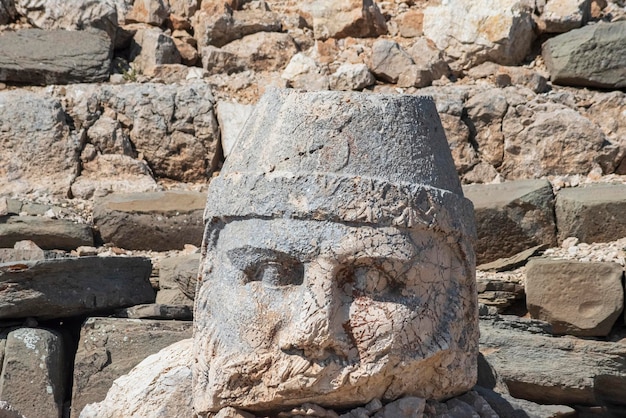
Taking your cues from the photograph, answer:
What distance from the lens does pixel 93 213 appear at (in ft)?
24.3

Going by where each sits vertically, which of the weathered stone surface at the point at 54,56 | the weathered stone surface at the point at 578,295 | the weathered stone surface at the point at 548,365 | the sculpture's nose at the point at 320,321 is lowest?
the weathered stone surface at the point at 548,365

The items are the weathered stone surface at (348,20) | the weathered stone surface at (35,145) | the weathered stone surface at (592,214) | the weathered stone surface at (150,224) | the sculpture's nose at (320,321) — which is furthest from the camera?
the weathered stone surface at (348,20)

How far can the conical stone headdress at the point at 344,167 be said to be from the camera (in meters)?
3.66

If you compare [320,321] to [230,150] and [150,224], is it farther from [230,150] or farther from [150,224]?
[150,224]

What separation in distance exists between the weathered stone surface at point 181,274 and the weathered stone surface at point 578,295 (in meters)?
1.92

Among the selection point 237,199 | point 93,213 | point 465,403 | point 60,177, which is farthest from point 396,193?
point 60,177

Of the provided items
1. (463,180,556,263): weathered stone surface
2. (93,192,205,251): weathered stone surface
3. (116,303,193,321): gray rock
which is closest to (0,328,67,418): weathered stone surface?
(116,303,193,321): gray rock

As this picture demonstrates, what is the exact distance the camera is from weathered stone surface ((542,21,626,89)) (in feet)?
27.1

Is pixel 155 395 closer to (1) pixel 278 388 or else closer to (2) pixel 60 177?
(1) pixel 278 388

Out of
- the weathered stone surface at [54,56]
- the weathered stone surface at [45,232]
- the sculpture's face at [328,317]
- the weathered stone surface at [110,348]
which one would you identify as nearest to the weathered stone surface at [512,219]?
the weathered stone surface at [110,348]

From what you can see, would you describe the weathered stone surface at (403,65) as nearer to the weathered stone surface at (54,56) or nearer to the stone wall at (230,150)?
the stone wall at (230,150)

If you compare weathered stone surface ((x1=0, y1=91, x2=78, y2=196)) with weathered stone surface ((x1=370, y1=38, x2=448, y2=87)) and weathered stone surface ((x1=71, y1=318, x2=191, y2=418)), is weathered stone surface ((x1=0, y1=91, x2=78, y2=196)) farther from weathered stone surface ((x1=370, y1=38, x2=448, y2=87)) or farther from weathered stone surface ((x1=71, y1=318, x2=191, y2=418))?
weathered stone surface ((x1=370, y1=38, x2=448, y2=87))

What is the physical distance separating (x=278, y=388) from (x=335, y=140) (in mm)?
788

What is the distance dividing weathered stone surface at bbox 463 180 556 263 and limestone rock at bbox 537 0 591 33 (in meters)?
1.86
